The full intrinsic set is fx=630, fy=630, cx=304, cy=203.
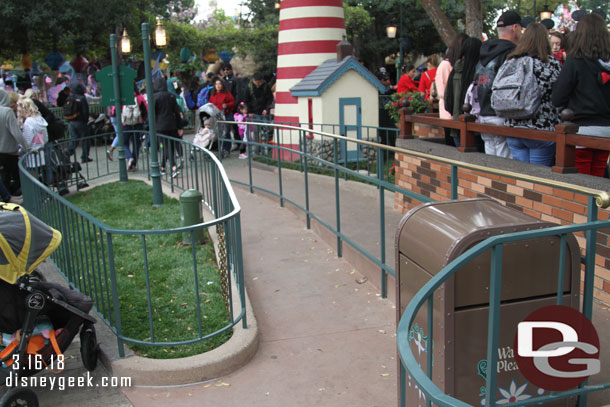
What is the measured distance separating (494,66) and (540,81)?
2.58ft

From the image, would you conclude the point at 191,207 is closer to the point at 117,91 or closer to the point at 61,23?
the point at 117,91

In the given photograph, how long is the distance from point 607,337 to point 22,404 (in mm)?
3657

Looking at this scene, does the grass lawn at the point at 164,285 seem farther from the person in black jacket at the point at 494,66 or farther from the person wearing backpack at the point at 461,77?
the person wearing backpack at the point at 461,77

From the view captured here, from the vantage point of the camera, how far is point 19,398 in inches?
153

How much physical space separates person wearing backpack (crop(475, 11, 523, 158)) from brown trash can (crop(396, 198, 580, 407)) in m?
3.27

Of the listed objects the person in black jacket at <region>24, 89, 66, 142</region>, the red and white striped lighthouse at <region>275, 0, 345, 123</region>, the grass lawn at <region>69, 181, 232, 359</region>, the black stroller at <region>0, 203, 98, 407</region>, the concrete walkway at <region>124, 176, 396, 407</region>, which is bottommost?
the concrete walkway at <region>124, 176, 396, 407</region>

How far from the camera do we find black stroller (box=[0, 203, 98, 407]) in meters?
4.05

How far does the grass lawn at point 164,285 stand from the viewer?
4.91m

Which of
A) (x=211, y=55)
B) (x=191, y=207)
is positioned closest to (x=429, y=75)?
(x=191, y=207)

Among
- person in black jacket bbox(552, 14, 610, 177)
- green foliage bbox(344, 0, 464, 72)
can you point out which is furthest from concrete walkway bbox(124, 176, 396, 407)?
green foliage bbox(344, 0, 464, 72)

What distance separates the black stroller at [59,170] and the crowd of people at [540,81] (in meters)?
6.52

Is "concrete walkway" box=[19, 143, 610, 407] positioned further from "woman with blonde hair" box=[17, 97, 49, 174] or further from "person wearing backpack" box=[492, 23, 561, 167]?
"woman with blonde hair" box=[17, 97, 49, 174]

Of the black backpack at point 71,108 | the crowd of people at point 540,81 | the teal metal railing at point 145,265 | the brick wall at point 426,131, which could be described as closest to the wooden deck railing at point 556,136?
the crowd of people at point 540,81

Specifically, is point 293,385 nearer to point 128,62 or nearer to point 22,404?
point 22,404
